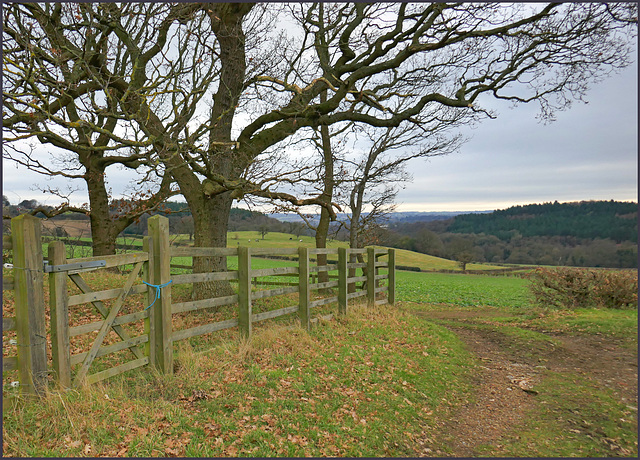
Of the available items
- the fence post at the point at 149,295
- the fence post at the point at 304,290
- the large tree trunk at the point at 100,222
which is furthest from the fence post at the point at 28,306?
the large tree trunk at the point at 100,222

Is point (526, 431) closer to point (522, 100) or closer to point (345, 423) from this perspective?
point (345, 423)

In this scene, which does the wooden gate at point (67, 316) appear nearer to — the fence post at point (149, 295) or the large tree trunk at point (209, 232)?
the fence post at point (149, 295)

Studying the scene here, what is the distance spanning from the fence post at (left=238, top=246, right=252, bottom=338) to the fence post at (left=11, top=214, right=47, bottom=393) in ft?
10.7

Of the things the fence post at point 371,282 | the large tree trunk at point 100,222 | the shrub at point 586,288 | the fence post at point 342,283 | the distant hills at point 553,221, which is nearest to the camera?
the fence post at point 342,283

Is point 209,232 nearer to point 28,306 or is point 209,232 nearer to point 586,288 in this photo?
point 28,306

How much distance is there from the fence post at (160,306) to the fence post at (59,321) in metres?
1.25

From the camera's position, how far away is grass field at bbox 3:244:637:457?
3.82 metres

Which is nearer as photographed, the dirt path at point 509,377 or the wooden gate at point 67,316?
the wooden gate at point 67,316

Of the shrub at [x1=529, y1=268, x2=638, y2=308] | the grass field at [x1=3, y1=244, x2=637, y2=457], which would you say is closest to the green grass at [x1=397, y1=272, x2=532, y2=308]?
the shrub at [x1=529, y1=268, x2=638, y2=308]

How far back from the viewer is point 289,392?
5.20 meters

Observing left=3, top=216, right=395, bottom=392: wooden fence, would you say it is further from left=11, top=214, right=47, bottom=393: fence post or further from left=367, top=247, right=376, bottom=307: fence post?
left=367, top=247, right=376, bottom=307: fence post

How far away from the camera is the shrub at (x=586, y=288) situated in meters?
14.5

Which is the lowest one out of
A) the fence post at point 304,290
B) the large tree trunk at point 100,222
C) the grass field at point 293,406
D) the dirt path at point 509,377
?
the dirt path at point 509,377

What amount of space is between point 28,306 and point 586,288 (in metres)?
17.5
